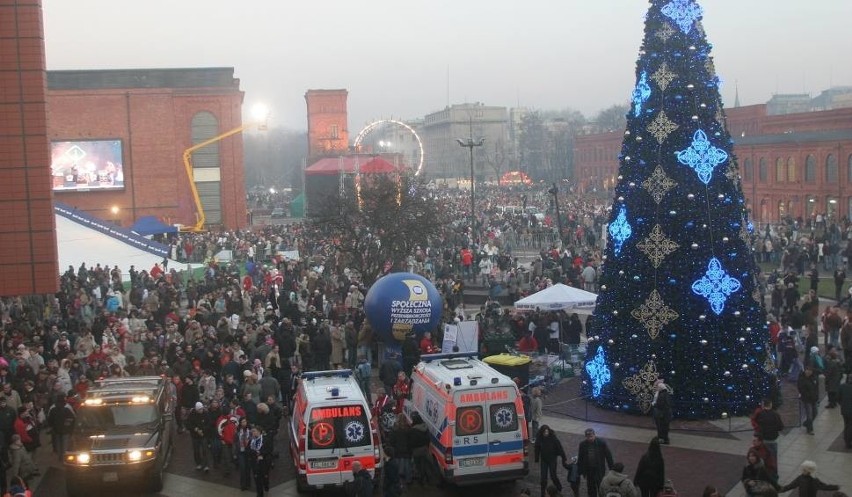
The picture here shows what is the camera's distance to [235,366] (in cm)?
1867

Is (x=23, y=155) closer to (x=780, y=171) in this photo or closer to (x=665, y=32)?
(x=665, y=32)

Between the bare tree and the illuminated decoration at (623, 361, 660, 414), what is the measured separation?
15177 mm

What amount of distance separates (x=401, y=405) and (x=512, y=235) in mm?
32834

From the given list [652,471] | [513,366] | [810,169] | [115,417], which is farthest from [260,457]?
[810,169]

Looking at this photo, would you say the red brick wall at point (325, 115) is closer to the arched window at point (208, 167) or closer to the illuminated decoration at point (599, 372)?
the arched window at point (208, 167)

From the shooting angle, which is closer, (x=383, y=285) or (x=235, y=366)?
(x=235, y=366)

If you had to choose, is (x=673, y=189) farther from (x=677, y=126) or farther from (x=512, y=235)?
(x=512, y=235)

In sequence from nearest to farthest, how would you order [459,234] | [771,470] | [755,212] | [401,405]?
[771,470]
[401,405]
[459,234]
[755,212]

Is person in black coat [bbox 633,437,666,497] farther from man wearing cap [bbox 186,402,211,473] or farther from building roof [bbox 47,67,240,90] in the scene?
building roof [bbox 47,67,240,90]

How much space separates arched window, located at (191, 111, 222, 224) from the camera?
6738 centimetres

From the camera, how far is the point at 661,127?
1725 centimetres

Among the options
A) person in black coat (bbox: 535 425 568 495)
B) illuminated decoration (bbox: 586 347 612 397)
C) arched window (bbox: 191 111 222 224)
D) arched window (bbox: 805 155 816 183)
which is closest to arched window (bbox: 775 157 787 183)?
arched window (bbox: 805 155 816 183)

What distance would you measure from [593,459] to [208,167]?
58.3 meters

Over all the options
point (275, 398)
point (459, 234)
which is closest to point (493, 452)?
point (275, 398)
